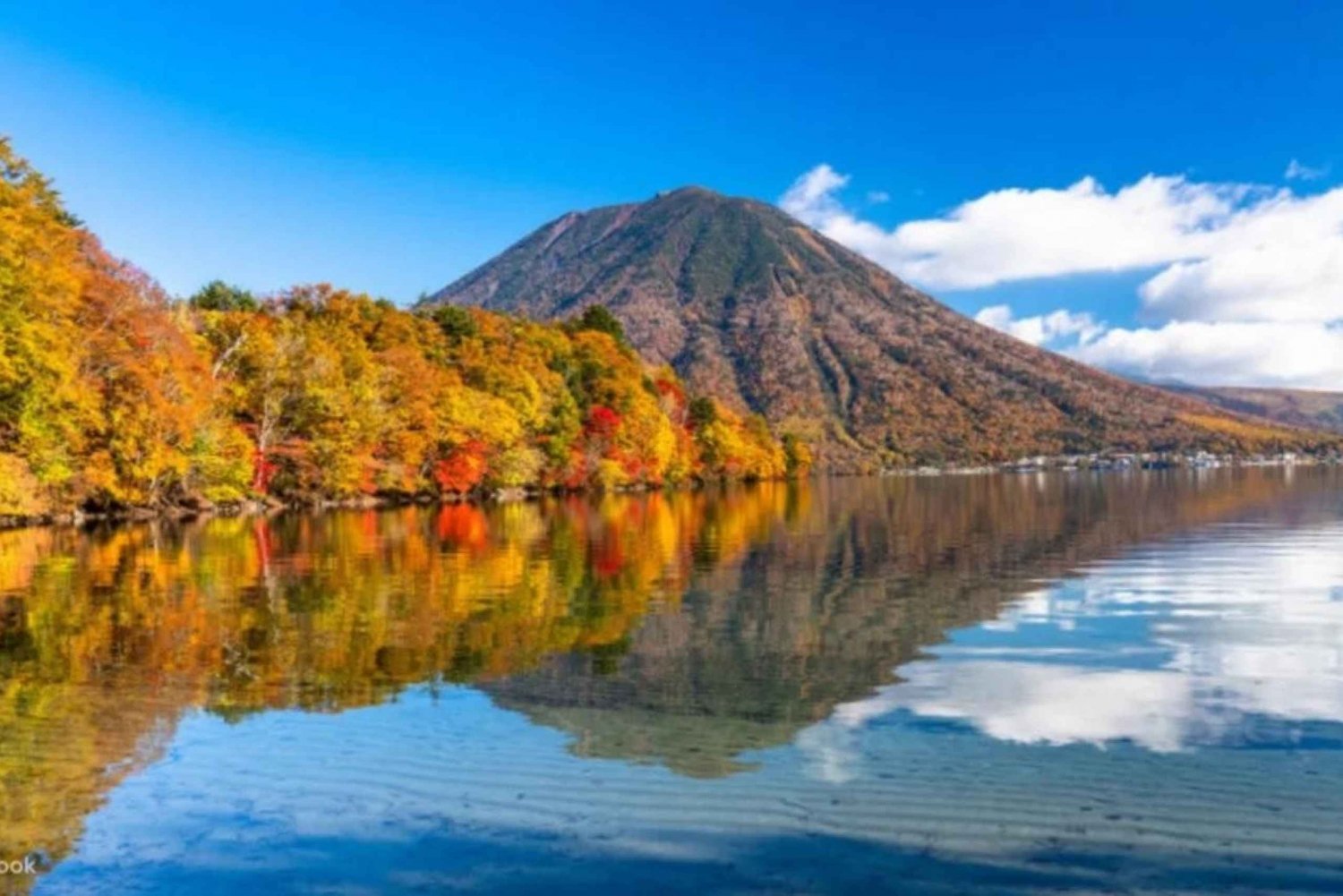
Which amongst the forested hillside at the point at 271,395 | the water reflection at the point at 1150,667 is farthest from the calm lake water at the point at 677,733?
the forested hillside at the point at 271,395

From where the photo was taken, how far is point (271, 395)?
59.0 metres

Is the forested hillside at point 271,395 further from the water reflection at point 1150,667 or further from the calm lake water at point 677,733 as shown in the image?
the water reflection at point 1150,667

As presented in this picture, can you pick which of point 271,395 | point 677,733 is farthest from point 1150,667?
point 271,395

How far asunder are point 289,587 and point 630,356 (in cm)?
8795

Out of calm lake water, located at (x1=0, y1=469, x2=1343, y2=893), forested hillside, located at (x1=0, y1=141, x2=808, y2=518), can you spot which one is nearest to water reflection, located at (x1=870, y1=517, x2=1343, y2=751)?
calm lake water, located at (x1=0, y1=469, x2=1343, y2=893)

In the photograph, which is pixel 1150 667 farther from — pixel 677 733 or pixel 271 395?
pixel 271 395

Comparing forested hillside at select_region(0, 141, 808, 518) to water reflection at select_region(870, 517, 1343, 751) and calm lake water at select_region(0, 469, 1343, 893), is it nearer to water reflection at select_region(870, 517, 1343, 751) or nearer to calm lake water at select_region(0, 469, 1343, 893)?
calm lake water at select_region(0, 469, 1343, 893)

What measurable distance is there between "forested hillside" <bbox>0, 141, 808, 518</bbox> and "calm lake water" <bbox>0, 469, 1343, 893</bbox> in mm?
19345

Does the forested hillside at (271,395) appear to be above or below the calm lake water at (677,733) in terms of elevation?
above

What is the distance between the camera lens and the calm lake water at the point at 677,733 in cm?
685

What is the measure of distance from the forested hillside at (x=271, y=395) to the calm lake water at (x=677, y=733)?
19.3m

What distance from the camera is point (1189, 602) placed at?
1856 cm

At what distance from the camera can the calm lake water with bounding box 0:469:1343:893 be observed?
6.85m

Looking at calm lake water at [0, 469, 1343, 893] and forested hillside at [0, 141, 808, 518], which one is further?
forested hillside at [0, 141, 808, 518]
